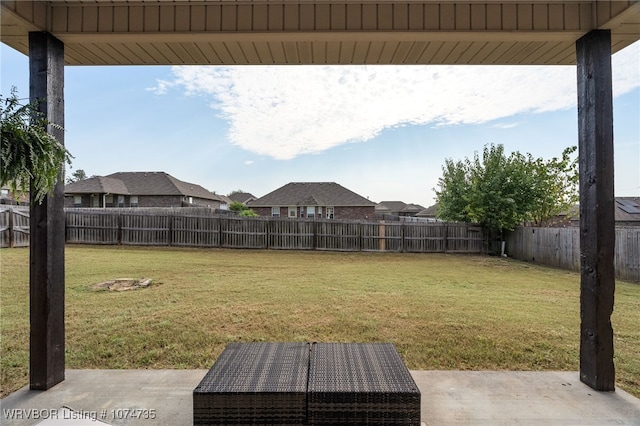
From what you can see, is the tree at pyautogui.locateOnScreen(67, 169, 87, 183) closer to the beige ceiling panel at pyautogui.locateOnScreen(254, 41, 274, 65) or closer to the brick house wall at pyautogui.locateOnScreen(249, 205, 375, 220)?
the beige ceiling panel at pyautogui.locateOnScreen(254, 41, 274, 65)

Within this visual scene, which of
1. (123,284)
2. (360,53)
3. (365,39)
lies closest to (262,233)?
(123,284)

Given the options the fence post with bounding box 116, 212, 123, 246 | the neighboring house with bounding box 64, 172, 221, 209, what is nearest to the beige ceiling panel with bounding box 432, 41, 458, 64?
the fence post with bounding box 116, 212, 123, 246

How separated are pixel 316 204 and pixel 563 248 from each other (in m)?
15.9

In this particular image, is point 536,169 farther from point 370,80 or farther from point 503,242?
point 370,80

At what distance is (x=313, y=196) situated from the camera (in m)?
24.1

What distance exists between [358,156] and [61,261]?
16.8m

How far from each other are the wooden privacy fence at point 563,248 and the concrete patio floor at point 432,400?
25.0 ft

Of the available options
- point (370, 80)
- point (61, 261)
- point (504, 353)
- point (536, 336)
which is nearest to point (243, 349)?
point (61, 261)

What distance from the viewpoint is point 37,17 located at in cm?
217

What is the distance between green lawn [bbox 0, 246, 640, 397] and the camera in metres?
2.82

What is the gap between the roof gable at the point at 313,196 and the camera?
78.2 feet

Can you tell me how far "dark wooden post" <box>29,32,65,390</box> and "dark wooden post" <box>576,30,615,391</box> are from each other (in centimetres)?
360

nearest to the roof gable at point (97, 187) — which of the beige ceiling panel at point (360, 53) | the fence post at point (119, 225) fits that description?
the fence post at point (119, 225)

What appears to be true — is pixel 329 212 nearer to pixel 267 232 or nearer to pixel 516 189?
pixel 267 232
